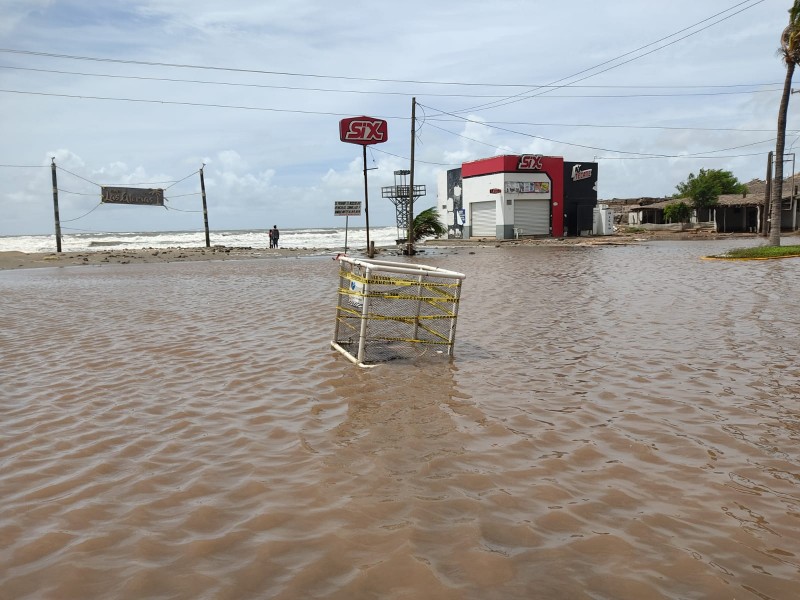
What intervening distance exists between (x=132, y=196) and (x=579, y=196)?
3329 cm

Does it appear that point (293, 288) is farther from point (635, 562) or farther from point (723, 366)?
point (635, 562)

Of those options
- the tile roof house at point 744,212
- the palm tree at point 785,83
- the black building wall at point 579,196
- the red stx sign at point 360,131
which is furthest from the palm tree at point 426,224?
the tile roof house at point 744,212

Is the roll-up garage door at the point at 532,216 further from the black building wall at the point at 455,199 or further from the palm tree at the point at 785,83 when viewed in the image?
the palm tree at the point at 785,83

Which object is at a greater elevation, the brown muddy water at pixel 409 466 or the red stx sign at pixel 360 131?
the red stx sign at pixel 360 131

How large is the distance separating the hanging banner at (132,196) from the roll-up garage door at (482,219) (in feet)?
78.8

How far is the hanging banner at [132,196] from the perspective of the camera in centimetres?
3856

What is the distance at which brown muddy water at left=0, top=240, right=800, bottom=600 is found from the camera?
3.09m

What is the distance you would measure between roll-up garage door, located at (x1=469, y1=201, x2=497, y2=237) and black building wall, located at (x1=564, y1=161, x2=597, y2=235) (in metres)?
6.16

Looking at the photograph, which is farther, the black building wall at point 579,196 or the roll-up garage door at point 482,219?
the black building wall at point 579,196

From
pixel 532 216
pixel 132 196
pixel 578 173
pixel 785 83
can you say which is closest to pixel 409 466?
pixel 785 83

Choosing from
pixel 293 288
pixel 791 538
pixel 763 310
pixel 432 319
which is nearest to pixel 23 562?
pixel 791 538

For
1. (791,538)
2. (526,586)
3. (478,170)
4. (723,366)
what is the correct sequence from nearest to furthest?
(526,586)
(791,538)
(723,366)
(478,170)

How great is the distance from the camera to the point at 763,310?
10.7m

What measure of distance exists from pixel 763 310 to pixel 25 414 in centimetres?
1101
